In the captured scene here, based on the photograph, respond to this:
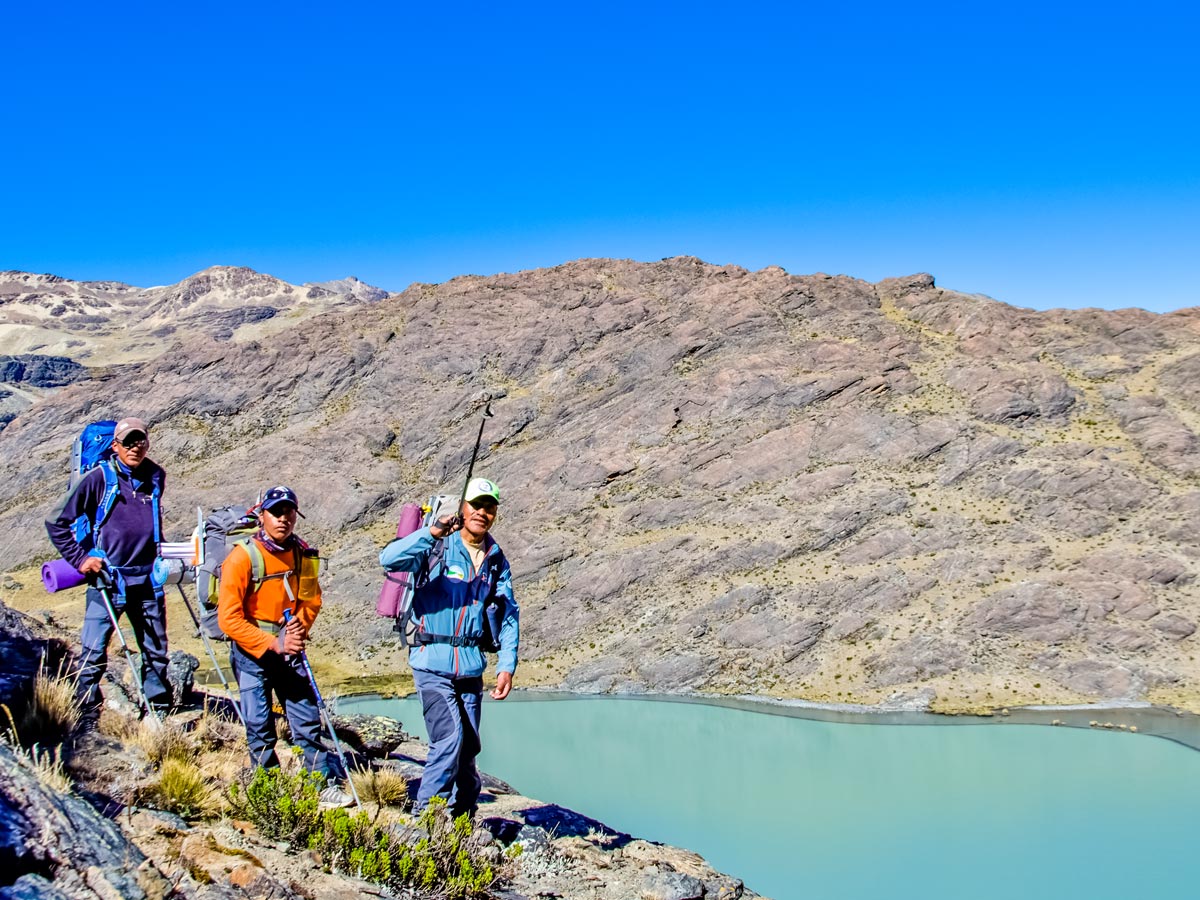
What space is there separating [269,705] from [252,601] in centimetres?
95

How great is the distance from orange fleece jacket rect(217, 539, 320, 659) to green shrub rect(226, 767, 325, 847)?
1569mm

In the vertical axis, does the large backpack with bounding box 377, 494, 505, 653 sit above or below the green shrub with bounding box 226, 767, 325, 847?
above

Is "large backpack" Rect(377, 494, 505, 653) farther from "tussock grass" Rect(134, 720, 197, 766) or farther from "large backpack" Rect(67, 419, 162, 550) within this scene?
"large backpack" Rect(67, 419, 162, 550)

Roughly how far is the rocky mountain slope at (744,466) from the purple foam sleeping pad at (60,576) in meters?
27.9

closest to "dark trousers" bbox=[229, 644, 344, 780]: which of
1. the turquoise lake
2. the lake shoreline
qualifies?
the turquoise lake

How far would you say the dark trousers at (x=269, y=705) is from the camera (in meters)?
6.82

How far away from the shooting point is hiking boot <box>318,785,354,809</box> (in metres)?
6.45

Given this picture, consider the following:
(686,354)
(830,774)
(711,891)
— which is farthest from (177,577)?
(686,354)

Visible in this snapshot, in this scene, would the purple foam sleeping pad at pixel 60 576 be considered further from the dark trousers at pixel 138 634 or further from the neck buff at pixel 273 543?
the neck buff at pixel 273 543

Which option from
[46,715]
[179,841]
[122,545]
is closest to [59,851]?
[179,841]

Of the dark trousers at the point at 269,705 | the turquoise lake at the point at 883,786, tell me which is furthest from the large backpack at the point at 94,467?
the turquoise lake at the point at 883,786

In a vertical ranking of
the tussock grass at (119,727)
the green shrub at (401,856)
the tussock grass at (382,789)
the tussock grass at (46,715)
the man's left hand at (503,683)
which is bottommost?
the tussock grass at (382,789)

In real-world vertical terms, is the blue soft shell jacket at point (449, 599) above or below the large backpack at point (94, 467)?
below

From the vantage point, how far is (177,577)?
29.2 ft
